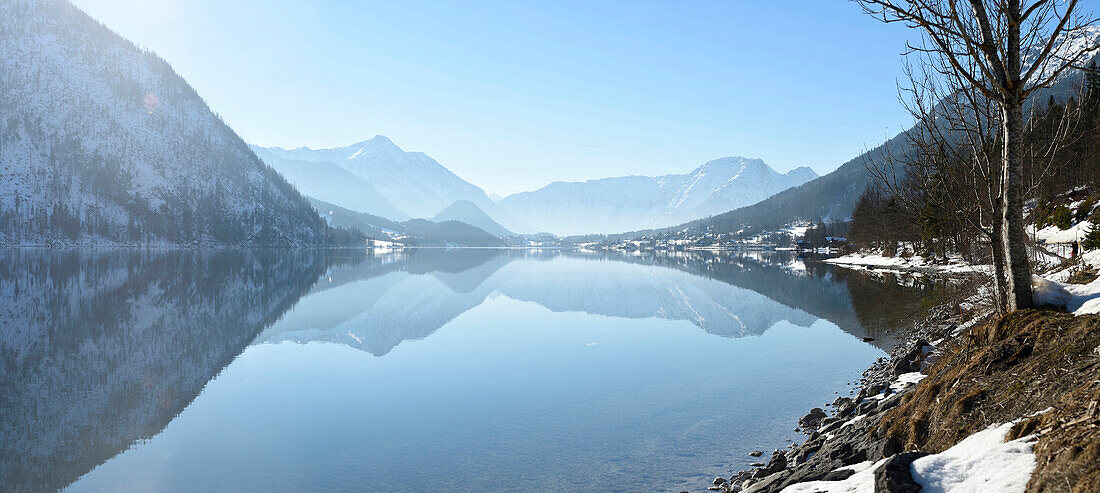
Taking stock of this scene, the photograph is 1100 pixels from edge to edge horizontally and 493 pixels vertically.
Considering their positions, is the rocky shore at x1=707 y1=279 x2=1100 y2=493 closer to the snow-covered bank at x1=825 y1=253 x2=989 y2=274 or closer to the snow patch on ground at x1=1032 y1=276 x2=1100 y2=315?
the snow patch on ground at x1=1032 y1=276 x2=1100 y2=315

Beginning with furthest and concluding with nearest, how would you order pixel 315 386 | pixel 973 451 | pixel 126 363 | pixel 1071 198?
pixel 1071 198, pixel 126 363, pixel 315 386, pixel 973 451

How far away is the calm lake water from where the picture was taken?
534 inches

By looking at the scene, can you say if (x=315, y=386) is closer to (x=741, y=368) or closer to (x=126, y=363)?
(x=126, y=363)

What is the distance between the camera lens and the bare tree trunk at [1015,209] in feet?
32.6

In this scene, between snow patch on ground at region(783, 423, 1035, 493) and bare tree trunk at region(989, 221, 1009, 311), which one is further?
bare tree trunk at region(989, 221, 1009, 311)

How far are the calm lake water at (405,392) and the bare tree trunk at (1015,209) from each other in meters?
6.79

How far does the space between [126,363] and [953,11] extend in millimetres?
30804

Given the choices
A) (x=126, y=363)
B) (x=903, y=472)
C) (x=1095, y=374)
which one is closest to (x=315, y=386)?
(x=126, y=363)

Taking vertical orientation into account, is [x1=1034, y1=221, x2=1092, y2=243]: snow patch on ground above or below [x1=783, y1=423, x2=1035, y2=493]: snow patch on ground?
above

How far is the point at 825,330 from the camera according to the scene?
33.9 m

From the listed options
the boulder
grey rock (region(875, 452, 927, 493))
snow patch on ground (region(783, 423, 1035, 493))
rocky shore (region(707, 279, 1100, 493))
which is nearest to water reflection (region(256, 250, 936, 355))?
the boulder

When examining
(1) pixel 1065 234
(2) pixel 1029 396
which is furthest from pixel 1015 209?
(1) pixel 1065 234

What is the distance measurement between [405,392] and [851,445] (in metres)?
15.2

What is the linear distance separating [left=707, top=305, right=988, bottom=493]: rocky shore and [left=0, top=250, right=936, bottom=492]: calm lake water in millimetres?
867
